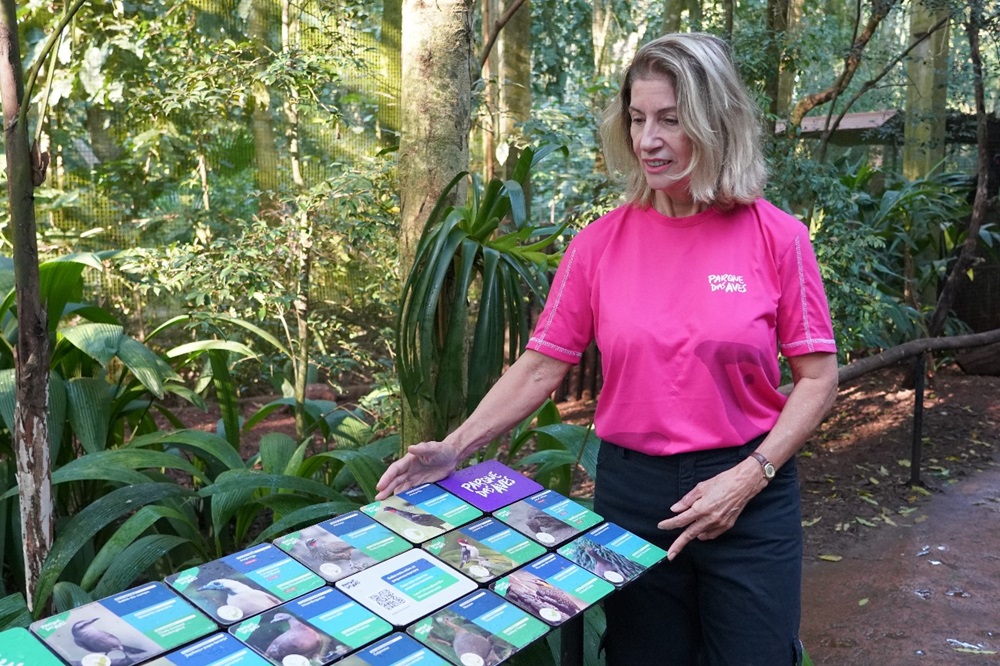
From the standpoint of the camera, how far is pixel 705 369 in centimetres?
161

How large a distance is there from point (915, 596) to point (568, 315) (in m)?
2.46

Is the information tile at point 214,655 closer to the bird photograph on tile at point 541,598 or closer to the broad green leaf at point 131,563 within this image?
the bird photograph on tile at point 541,598

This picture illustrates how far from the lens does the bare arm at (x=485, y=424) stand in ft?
5.51

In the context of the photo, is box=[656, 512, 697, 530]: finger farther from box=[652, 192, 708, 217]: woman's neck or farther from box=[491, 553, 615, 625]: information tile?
box=[652, 192, 708, 217]: woman's neck

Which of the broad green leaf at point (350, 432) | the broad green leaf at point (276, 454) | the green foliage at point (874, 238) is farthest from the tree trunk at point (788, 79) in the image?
the broad green leaf at point (276, 454)

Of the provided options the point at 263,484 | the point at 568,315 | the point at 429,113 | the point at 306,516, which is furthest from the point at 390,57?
the point at 568,315

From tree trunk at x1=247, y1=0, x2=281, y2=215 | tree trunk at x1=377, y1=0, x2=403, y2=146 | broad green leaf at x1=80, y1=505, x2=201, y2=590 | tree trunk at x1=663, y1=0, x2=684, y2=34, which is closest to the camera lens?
broad green leaf at x1=80, y1=505, x2=201, y2=590

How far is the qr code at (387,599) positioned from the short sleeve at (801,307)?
2.61ft

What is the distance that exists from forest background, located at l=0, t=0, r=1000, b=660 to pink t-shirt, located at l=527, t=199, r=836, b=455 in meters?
0.71

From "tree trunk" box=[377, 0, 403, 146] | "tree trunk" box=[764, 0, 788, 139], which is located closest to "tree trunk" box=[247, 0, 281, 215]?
"tree trunk" box=[377, 0, 403, 146]

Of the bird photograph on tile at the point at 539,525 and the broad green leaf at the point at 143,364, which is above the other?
the broad green leaf at the point at 143,364

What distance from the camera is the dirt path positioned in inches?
124

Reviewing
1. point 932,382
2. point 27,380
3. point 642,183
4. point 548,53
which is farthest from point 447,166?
point 548,53

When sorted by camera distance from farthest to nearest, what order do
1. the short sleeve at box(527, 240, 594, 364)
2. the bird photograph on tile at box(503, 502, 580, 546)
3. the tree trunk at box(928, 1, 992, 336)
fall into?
the tree trunk at box(928, 1, 992, 336) → the short sleeve at box(527, 240, 594, 364) → the bird photograph on tile at box(503, 502, 580, 546)
